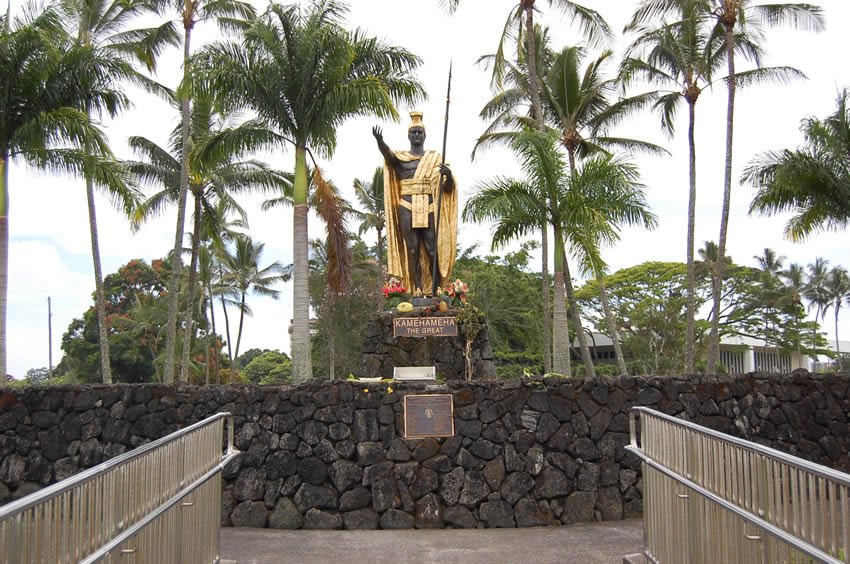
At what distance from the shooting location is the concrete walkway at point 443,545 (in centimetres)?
680

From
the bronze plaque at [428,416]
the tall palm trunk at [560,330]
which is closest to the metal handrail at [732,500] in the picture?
the bronze plaque at [428,416]

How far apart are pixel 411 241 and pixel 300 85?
416 cm

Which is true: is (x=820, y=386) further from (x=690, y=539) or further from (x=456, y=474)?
(x=690, y=539)

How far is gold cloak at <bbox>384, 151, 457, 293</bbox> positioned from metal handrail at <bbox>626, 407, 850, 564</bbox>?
6726 millimetres

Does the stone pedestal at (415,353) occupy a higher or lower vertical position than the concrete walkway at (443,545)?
higher

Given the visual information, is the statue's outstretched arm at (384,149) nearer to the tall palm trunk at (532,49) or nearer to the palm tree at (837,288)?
the tall palm trunk at (532,49)

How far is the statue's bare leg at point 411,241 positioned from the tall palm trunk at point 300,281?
2.82 m

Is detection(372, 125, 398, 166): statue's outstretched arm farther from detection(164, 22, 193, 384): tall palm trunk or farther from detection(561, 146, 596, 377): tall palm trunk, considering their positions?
detection(164, 22, 193, 384): tall palm trunk

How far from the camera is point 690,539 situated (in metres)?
4.39

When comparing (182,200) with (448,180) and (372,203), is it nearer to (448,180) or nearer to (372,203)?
(448,180)

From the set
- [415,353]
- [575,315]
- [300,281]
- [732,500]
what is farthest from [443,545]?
[575,315]

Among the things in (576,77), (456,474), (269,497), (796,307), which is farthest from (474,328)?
(796,307)

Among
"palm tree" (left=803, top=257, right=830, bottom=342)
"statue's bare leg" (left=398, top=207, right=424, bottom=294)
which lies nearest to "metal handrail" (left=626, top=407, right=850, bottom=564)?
"statue's bare leg" (left=398, top=207, right=424, bottom=294)

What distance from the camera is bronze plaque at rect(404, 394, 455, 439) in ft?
Result: 27.5
